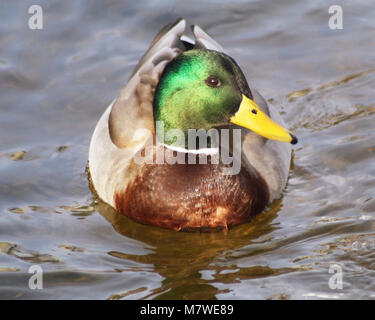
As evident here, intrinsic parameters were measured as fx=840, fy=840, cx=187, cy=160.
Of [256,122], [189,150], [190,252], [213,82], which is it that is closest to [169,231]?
[190,252]

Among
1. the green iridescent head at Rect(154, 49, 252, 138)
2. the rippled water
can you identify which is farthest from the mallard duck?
the rippled water

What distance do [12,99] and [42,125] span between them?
1.88 feet

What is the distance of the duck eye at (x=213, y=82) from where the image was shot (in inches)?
224

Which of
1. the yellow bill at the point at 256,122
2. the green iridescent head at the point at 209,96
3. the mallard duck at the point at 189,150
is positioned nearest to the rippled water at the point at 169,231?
the mallard duck at the point at 189,150

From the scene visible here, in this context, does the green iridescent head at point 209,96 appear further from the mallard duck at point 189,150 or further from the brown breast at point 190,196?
the brown breast at point 190,196

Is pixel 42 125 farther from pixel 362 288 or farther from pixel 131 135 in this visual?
pixel 362 288

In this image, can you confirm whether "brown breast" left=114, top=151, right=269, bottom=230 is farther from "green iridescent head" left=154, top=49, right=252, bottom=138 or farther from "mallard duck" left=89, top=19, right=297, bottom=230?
"green iridescent head" left=154, top=49, right=252, bottom=138

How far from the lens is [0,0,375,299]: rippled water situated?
533 centimetres

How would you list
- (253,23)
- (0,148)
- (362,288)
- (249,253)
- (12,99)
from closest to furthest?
(362,288) < (249,253) < (0,148) < (12,99) < (253,23)

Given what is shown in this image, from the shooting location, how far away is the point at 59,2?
9.48m

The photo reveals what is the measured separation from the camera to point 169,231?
6.00 metres

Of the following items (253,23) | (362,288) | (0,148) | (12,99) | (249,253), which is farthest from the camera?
(253,23)

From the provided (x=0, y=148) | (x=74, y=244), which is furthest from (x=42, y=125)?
(x=74, y=244)

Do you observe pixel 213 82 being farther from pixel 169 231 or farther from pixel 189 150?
pixel 169 231
